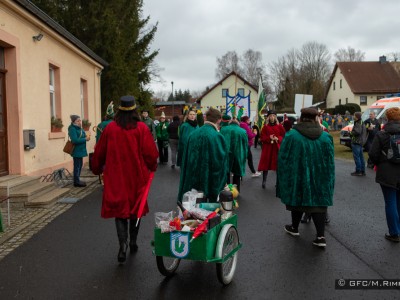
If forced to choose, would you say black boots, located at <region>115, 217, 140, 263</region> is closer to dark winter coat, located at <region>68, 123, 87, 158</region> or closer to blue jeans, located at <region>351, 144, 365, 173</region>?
dark winter coat, located at <region>68, 123, 87, 158</region>

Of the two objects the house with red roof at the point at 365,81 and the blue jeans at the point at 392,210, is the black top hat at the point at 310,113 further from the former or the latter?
the house with red roof at the point at 365,81

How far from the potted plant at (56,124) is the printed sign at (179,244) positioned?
8842mm

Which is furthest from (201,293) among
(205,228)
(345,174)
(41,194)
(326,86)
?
(326,86)

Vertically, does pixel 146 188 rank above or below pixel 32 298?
above

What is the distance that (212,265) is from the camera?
484cm

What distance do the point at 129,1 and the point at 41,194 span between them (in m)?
18.4

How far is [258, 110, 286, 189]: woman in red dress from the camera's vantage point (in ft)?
34.1

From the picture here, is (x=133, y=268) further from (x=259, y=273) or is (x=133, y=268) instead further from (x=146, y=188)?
(x=259, y=273)

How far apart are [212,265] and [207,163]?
124cm

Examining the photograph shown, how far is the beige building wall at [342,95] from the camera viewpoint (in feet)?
186

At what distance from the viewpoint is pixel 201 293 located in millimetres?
4035

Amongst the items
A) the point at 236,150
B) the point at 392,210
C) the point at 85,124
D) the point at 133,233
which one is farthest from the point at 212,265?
the point at 85,124

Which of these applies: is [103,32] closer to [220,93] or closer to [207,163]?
[207,163]

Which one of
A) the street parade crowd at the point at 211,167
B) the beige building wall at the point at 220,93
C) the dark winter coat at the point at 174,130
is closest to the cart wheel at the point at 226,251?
the street parade crowd at the point at 211,167
